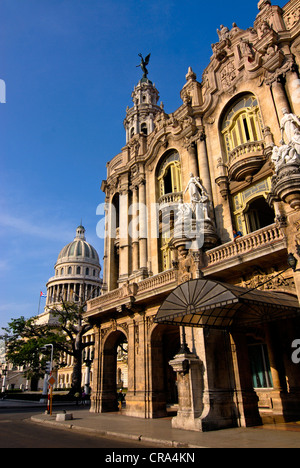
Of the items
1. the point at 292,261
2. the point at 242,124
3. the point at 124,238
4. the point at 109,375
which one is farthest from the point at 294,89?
the point at 109,375

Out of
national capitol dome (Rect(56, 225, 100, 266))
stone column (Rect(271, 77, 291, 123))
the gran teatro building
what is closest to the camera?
the gran teatro building

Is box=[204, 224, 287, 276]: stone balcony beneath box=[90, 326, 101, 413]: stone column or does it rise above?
above

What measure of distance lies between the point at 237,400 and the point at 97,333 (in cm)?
1463

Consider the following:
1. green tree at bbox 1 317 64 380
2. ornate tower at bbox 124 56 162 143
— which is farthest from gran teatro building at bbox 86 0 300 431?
green tree at bbox 1 317 64 380

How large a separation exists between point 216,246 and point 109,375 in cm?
1363

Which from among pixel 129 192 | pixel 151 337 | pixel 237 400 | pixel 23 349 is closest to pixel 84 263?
pixel 23 349

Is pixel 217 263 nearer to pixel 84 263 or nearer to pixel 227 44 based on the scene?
pixel 227 44

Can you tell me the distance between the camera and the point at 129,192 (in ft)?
104

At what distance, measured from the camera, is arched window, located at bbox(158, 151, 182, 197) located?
88.5ft

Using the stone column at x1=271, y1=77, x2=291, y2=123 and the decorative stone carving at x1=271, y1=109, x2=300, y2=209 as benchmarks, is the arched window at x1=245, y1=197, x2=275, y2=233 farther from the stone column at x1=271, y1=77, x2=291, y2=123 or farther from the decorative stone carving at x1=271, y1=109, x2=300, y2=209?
the decorative stone carving at x1=271, y1=109, x2=300, y2=209

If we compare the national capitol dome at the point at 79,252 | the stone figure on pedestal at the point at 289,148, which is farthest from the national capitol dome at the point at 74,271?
the stone figure on pedestal at the point at 289,148

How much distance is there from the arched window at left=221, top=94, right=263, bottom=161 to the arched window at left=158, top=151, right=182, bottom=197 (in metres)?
4.85

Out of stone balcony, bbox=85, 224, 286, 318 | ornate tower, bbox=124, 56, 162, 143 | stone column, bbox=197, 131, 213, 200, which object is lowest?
stone balcony, bbox=85, 224, 286, 318

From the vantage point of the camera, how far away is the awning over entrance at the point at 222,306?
12.9m
